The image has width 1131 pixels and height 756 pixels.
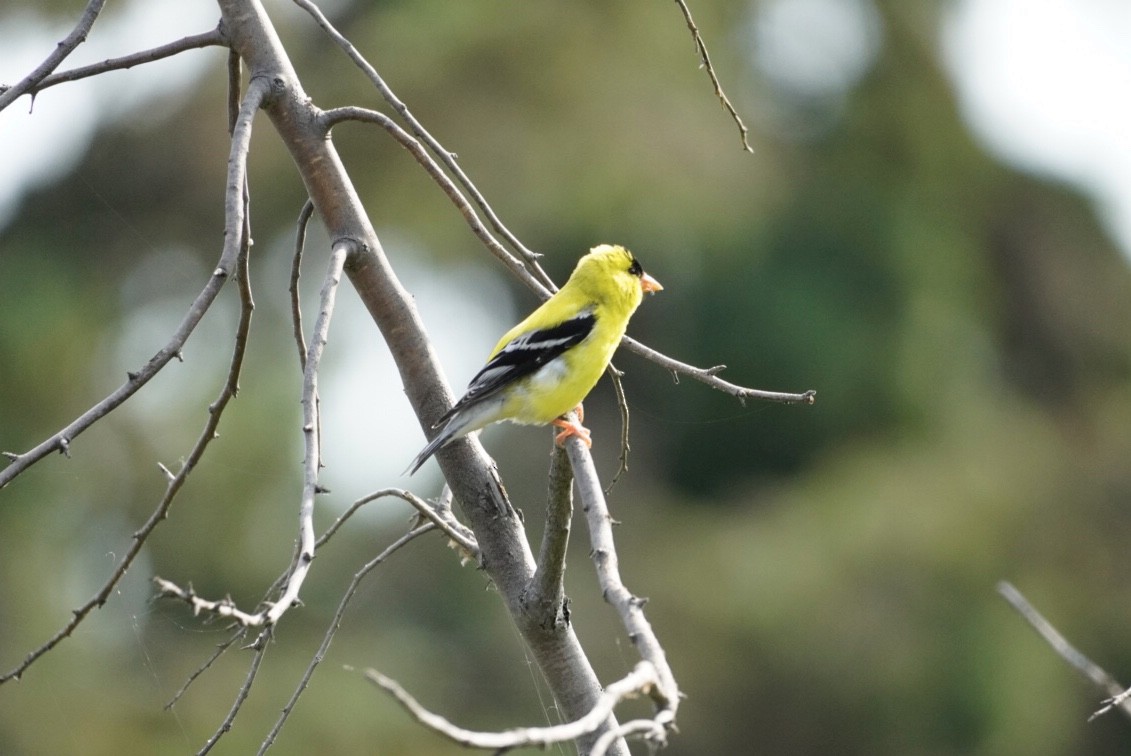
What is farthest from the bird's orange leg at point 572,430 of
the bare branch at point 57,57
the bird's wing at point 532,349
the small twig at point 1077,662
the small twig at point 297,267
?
the bare branch at point 57,57

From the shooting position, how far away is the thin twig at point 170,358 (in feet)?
6.48

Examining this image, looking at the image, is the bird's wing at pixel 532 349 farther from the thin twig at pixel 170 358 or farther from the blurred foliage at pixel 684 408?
the blurred foliage at pixel 684 408

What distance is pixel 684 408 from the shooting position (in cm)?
1455

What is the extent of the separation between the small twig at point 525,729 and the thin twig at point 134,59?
59.2 inches

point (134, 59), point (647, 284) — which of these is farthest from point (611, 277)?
point (134, 59)

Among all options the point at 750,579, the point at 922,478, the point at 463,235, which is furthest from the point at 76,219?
the point at 922,478

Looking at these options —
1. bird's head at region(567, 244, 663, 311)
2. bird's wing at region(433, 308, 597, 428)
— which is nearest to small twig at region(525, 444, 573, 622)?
bird's wing at region(433, 308, 597, 428)

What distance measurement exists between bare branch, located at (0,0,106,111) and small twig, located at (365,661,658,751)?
137 centimetres

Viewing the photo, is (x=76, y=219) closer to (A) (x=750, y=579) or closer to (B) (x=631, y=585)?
(B) (x=631, y=585)

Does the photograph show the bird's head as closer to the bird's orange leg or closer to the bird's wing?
the bird's wing

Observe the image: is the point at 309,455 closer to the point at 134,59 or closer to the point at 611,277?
the point at 134,59

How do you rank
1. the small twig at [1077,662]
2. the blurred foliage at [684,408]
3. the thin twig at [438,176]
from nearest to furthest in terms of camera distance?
the small twig at [1077,662] → the thin twig at [438,176] → the blurred foliage at [684,408]

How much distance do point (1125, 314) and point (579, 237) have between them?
6.59 metres

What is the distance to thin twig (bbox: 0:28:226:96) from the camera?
2.42 meters
